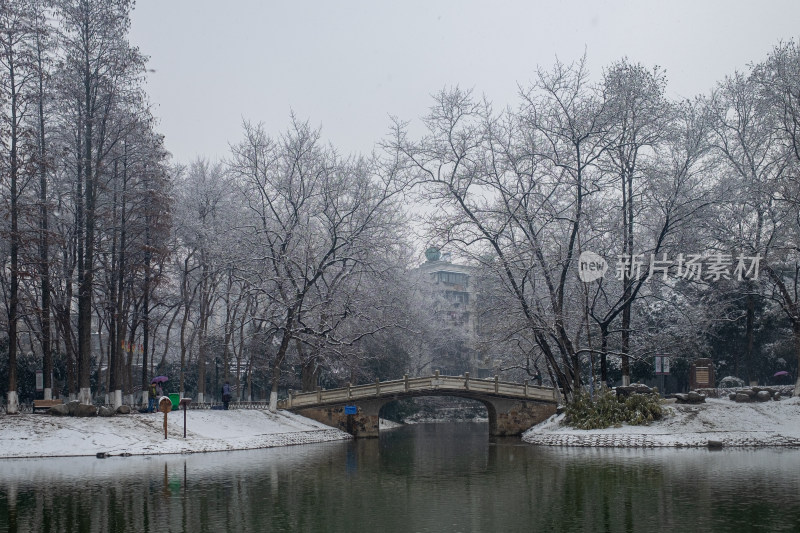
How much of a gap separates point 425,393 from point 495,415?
4378mm

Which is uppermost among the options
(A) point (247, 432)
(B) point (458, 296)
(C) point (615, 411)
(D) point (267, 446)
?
(B) point (458, 296)

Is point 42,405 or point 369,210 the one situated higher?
point 369,210

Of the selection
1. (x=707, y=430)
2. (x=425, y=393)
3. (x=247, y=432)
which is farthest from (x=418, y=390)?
(x=707, y=430)

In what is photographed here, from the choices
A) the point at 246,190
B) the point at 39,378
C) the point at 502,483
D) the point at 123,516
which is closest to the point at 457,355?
the point at 246,190

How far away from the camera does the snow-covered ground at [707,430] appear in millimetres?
34406

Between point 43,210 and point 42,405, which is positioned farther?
point 42,405

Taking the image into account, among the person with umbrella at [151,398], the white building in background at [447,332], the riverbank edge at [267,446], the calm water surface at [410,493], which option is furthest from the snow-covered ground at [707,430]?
the white building in background at [447,332]

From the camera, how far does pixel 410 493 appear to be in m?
21.4

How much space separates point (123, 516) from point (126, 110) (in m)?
24.4

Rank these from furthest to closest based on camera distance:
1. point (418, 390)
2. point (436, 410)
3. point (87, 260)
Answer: point (436, 410), point (418, 390), point (87, 260)

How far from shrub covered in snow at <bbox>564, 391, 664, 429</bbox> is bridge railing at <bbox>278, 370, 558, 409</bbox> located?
29.5 ft

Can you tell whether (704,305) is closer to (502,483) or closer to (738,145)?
(738,145)

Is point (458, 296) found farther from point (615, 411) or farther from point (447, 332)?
point (615, 411)

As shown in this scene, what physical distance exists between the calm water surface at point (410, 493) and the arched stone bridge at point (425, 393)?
1546 cm
